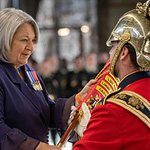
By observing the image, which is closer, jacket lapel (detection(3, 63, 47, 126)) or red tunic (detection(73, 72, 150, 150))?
red tunic (detection(73, 72, 150, 150))

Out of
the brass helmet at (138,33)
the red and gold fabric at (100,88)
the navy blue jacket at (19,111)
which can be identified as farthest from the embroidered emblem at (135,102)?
the navy blue jacket at (19,111)

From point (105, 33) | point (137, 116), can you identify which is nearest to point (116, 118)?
point (137, 116)

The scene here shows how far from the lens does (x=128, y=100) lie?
1.43 metres

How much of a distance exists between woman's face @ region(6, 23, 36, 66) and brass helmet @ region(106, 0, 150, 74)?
755mm

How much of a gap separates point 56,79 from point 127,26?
5388mm

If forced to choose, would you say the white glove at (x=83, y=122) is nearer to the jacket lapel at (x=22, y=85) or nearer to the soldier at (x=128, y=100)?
the jacket lapel at (x=22, y=85)

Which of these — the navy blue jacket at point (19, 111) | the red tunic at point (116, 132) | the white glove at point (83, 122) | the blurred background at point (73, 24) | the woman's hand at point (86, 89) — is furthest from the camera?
the blurred background at point (73, 24)

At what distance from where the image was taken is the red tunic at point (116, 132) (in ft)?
4.51

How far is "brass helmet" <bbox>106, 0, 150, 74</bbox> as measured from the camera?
1.46m

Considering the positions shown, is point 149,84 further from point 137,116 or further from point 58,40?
point 58,40

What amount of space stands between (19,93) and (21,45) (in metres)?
0.31

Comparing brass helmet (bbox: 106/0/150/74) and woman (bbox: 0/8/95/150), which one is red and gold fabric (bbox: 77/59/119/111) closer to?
woman (bbox: 0/8/95/150)

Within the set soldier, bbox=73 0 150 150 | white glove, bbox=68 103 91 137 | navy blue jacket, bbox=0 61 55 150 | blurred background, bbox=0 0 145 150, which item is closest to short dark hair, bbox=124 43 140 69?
soldier, bbox=73 0 150 150

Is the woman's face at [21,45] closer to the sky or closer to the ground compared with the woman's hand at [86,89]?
closer to the sky
